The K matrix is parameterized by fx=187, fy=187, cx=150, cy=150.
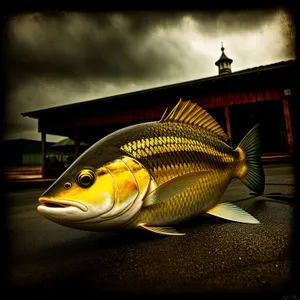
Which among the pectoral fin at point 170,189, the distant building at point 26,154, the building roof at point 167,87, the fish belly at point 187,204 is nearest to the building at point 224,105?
the building roof at point 167,87

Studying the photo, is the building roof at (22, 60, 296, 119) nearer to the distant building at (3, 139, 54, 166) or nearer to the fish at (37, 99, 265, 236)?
the fish at (37, 99, 265, 236)

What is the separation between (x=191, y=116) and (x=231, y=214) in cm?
65

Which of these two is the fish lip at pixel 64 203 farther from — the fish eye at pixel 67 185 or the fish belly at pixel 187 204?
the fish belly at pixel 187 204

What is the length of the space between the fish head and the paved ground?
0.47ft

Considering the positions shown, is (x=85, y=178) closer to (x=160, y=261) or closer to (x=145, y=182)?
(x=145, y=182)

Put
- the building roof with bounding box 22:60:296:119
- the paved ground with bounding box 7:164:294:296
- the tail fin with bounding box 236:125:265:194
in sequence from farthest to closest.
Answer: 1. the building roof with bounding box 22:60:296:119
2. the tail fin with bounding box 236:125:265:194
3. the paved ground with bounding box 7:164:294:296

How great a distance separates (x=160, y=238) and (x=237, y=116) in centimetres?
1059

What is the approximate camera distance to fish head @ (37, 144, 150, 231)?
742mm

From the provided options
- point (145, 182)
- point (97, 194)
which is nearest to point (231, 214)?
point (145, 182)

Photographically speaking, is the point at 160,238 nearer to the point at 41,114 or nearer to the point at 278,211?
the point at 278,211

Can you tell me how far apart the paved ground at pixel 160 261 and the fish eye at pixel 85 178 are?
292mm

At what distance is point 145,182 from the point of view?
2.81 feet

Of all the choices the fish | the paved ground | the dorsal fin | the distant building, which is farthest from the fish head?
the distant building

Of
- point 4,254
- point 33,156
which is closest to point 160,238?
point 4,254
